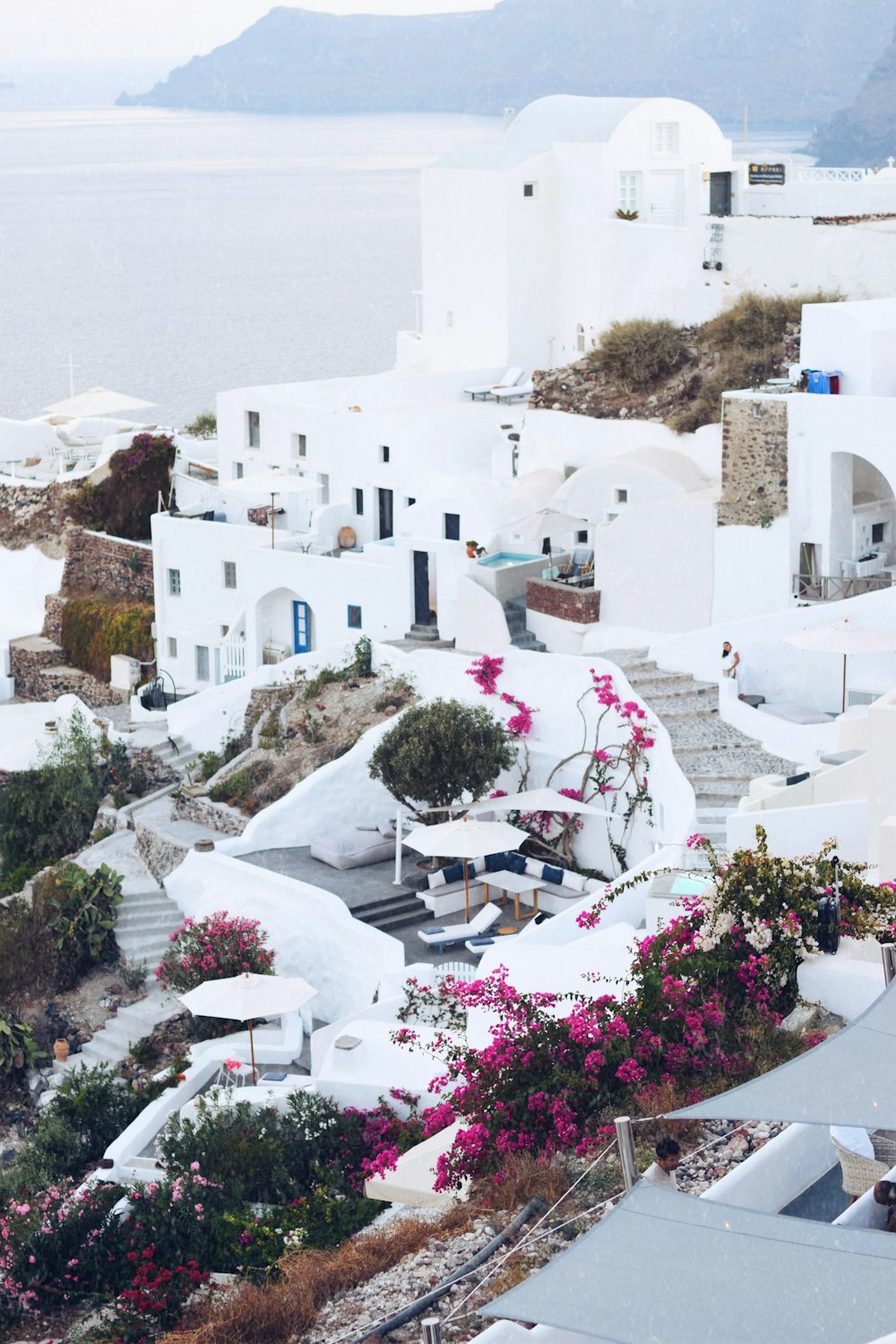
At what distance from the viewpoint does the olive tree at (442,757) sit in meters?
24.2

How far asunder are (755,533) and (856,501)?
73.8 inches

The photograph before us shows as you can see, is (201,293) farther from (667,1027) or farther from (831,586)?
(667,1027)

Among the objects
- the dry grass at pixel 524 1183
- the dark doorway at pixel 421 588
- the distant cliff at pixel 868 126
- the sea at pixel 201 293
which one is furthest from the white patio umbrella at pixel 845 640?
the distant cliff at pixel 868 126

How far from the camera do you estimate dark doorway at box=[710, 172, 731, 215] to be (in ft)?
120

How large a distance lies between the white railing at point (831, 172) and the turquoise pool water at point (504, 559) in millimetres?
10300

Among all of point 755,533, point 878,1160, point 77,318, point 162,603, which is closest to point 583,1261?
point 878,1160

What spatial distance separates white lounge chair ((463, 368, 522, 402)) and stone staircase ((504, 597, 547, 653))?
7335mm

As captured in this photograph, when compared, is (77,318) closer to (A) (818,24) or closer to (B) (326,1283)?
(A) (818,24)

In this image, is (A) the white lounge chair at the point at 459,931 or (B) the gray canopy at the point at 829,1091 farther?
(A) the white lounge chair at the point at 459,931

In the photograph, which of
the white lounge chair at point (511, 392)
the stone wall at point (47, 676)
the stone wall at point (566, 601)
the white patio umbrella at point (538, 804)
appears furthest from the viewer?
the stone wall at point (47, 676)

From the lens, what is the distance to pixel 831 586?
1089 inches

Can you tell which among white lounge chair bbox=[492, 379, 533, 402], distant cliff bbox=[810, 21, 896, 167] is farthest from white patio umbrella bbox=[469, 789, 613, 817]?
distant cliff bbox=[810, 21, 896, 167]

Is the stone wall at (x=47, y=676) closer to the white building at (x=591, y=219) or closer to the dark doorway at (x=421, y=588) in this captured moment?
the dark doorway at (x=421, y=588)

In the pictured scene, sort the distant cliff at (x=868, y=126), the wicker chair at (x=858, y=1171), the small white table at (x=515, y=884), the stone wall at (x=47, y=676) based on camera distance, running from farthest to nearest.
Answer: the distant cliff at (x=868, y=126) < the stone wall at (x=47, y=676) < the small white table at (x=515, y=884) < the wicker chair at (x=858, y=1171)
